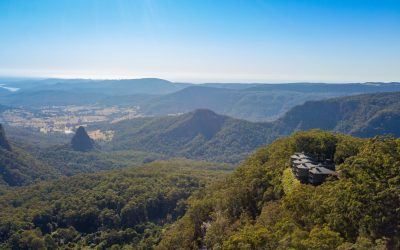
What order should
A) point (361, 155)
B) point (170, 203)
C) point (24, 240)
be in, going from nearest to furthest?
point (361, 155) → point (24, 240) → point (170, 203)

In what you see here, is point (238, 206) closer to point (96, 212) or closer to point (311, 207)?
point (311, 207)

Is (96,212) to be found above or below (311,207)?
below

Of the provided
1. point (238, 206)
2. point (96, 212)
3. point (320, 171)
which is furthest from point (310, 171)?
point (96, 212)

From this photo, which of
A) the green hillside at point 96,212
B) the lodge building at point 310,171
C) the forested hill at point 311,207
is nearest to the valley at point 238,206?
the forested hill at point 311,207

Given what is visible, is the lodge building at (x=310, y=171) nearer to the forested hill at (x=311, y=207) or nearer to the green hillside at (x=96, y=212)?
the forested hill at (x=311, y=207)

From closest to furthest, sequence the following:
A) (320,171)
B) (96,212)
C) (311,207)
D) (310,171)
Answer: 1. (311,207)
2. (320,171)
3. (310,171)
4. (96,212)

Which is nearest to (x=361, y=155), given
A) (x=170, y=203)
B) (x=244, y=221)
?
(x=244, y=221)

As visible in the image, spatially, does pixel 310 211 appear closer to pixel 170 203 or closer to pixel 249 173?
pixel 249 173
